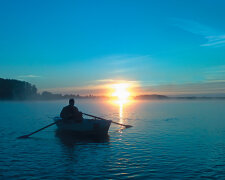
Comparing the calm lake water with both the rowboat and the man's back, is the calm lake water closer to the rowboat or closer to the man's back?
the rowboat

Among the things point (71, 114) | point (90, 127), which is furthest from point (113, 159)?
point (71, 114)

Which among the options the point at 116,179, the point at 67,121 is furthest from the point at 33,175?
the point at 67,121

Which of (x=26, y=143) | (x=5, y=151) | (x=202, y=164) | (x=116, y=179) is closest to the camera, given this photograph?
(x=116, y=179)

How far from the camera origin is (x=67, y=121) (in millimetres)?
23359

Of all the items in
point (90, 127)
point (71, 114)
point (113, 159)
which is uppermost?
point (71, 114)

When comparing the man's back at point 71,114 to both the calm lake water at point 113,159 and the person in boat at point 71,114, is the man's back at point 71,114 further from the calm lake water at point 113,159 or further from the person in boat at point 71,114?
the calm lake water at point 113,159

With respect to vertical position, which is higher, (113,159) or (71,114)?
(71,114)

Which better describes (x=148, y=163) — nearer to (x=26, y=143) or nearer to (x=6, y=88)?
(x=26, y=143)

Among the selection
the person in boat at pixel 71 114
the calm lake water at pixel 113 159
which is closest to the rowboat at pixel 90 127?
the person in boat at pixel 71 114

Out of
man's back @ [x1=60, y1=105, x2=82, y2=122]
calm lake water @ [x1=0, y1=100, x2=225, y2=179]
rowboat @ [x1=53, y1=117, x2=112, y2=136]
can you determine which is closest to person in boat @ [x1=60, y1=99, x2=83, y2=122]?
man's back @ [x1=60, y1=105, x2=82, y2=122]

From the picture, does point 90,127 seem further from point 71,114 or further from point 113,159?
point 113,159

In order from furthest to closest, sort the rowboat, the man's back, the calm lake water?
the man's back → the rowboat → the calm lake water

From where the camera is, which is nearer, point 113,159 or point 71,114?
point 113,159

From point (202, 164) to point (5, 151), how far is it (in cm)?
1304
